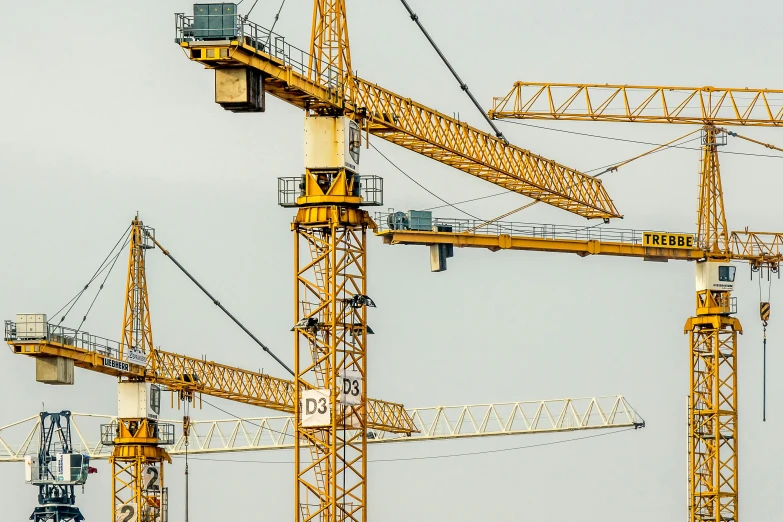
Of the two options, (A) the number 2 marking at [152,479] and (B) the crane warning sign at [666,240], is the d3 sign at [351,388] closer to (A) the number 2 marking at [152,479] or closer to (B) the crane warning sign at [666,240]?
(B) the crane warning sign at [666,240]

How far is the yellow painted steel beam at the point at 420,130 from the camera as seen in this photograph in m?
119

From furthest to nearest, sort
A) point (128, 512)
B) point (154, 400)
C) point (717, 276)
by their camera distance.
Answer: point (128, 512) → point (154, 400) → point (717, 276)

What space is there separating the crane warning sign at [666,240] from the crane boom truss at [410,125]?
6.66 metres

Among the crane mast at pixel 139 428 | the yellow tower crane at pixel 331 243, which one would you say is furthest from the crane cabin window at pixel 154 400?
the yellow tower crane at pixel 331 243

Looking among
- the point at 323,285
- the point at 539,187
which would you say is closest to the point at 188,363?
the point at 539,187

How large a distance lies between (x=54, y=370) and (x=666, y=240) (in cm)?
4048

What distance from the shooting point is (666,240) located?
16650 cm

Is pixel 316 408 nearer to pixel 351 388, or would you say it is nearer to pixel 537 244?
pixel 351 388

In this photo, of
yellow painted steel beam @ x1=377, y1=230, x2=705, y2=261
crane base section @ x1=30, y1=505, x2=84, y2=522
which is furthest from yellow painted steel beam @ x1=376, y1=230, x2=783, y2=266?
crane base section @ x1=30, y1=505, x2=84, y2=522

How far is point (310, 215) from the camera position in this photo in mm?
126688

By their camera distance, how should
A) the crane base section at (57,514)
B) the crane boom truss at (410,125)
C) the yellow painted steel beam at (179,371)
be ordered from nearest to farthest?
1. the crane boom truss at (410,125)
2. the yellow painted steel beam at (179,371)
3. the crane base section at (57,514)

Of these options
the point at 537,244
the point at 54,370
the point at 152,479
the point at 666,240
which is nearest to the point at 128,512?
the point at 152,479

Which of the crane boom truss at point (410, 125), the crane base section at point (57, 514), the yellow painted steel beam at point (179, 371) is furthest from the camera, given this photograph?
the crane base section at point (57, 514)

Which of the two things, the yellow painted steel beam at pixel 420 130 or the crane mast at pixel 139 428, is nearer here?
the yellow painted steel beam at pixel 420 130
